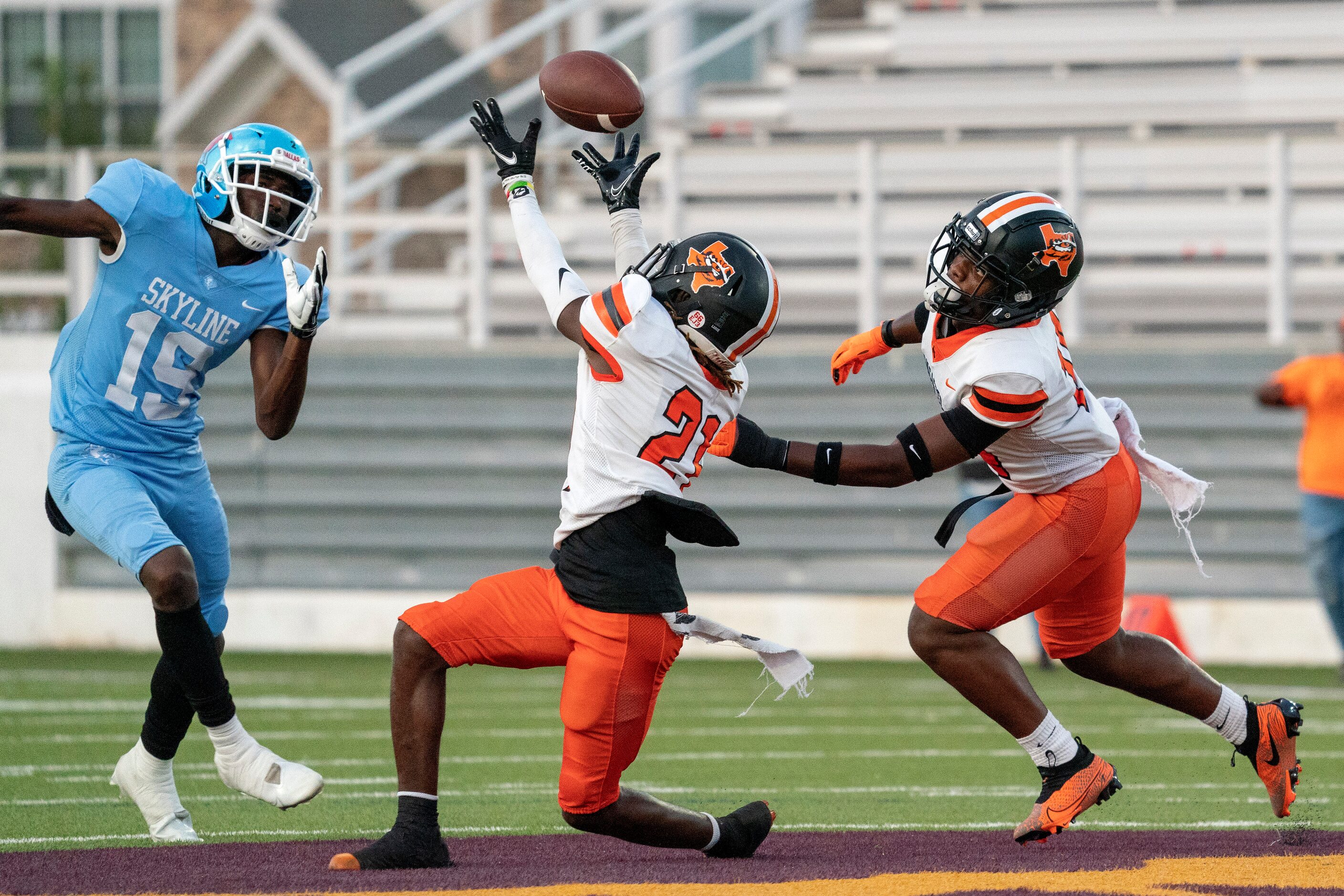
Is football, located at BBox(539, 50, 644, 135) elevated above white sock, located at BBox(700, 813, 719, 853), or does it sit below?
above

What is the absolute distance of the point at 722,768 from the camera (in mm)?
6812

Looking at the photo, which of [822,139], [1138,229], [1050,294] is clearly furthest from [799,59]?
[1050,294]

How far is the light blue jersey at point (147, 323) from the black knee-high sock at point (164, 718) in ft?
2.10

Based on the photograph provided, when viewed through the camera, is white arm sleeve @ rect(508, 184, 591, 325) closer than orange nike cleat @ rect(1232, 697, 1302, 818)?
Yes

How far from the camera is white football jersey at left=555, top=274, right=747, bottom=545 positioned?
4.30 metres

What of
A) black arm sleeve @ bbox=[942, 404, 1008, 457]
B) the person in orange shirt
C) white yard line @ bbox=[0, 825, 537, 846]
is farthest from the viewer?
the person in orange shirt

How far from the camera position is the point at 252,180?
5.06 metres

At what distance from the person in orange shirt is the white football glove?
6044mm

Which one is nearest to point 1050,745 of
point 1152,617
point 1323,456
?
point 1152,617

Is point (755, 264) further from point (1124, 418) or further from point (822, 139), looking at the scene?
point (822, 139)

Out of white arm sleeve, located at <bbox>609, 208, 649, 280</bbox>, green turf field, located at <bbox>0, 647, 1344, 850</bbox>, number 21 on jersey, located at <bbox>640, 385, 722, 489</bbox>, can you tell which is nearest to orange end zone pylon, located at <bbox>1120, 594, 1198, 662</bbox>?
green turf field, located at <bbox>0, 647, 1344, 850</bbox>

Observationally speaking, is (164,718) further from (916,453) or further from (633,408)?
(916,453)

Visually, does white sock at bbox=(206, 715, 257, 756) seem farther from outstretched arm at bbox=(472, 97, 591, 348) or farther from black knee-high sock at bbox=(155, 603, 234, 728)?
outstretched arm at bbox=(472, 97, 591, 348)

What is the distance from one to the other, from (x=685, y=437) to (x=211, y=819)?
2082 mm
